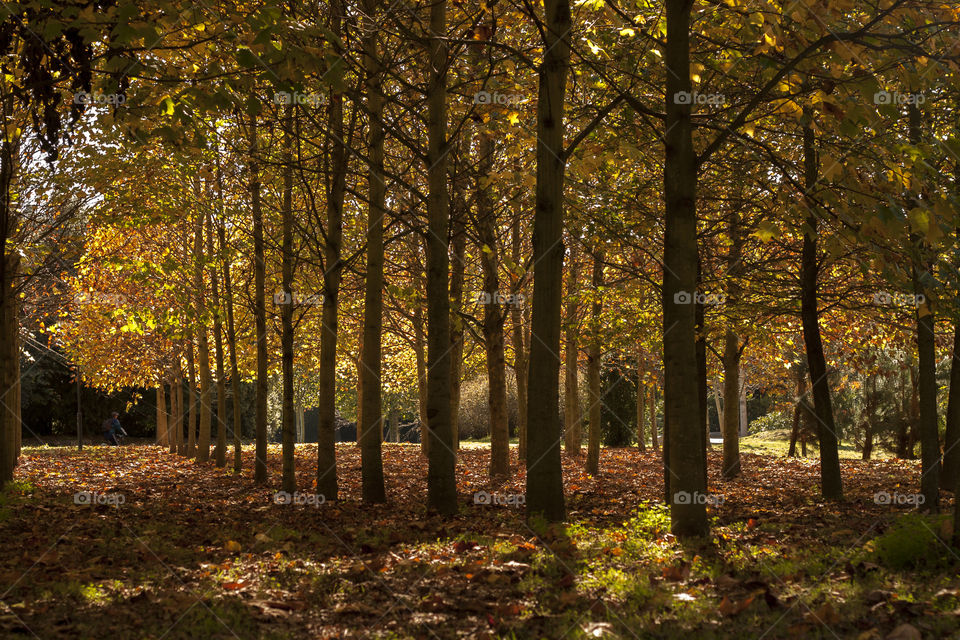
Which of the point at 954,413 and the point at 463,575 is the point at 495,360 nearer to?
the point at 954,413

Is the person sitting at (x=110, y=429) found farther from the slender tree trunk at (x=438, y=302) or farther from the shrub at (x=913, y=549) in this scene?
the shrub at (x=913, y=549)

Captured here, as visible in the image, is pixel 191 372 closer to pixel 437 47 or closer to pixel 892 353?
pixel 437 47

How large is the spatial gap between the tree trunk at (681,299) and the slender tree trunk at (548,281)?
1154 millimetres

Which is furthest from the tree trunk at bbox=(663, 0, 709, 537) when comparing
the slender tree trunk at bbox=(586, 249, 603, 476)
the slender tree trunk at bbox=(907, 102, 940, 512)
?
the slender tree trunk at bbox=(586, 249, 603, 476)

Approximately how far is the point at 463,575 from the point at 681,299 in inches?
125

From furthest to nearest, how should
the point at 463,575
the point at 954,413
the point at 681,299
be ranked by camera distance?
the point at 954,413 < the point at 681,299 < the point at 463,575

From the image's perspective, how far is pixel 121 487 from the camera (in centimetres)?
1346

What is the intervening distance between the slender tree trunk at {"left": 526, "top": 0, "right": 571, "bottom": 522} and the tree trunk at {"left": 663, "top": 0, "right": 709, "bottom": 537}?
1154mm

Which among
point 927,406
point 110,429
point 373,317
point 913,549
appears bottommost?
point 110,429

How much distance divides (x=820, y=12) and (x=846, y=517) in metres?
6.03

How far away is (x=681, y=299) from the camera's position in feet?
22.6

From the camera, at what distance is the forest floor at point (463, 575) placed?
4.19 meters

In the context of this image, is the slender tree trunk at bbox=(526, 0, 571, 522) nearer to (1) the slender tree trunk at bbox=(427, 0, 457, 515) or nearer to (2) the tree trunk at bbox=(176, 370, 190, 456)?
(1) the slender tree trunk at bbox=(427, 0, 457, 515)

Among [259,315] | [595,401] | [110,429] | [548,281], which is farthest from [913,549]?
[110,429]
